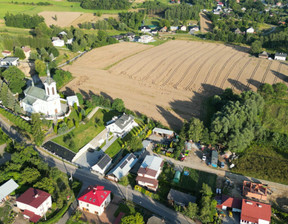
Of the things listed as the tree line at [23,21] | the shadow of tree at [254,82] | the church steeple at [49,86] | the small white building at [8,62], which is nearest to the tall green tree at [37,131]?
the church steeple at [49,86]

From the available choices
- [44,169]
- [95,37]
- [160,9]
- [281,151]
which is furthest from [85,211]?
[160,9]

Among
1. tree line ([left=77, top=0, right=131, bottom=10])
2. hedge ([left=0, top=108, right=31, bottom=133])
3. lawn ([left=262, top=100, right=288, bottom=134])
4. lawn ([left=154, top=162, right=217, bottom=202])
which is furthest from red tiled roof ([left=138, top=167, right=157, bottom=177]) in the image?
tree line ([left=77, top=0, right=131, bottom=10])

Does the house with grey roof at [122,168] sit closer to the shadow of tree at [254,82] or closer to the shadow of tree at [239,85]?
the shadow of tree at [239,85]

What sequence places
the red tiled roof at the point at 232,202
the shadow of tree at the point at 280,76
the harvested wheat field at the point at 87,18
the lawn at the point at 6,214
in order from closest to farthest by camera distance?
the lawn at the point at 6,214 → the red tiled roof at the point at 232,202 → the shadow of tree at the point at 280,76 → the harvested wheat field at the point at 87,18

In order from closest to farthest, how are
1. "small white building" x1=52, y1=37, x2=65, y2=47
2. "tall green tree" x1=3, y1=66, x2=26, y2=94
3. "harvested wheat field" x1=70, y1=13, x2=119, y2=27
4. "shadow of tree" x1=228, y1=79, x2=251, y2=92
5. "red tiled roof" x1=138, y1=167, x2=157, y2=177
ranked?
"red tiled roof" x1=138, y1=167, x2=157, y2=177, "tall green tree" x1=3, y1=66, x2=26, y2=94, "shadow of tree" x1=228, y1=79, x2=251, y2=92, "small white building" x1=52, y1=37, x2=65, y2=47, "harvested wheat field" x1=70, y1=13, x2=119, y2=27

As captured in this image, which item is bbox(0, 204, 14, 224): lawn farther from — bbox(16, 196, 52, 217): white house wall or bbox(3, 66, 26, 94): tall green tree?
bbox(3, 66, 26, 94): tall green tree

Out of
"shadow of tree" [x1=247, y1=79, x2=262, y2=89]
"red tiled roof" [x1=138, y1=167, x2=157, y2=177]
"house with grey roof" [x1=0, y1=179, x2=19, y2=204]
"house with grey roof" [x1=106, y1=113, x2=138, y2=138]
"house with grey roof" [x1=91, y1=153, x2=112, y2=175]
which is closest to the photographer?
"house with grey roof" [x1=0, y1=179, x2=19, y2=204]

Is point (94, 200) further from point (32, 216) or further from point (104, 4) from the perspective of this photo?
point (104, 4)

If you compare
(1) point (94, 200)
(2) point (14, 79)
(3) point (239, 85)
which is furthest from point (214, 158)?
(2) point (14, 79)
